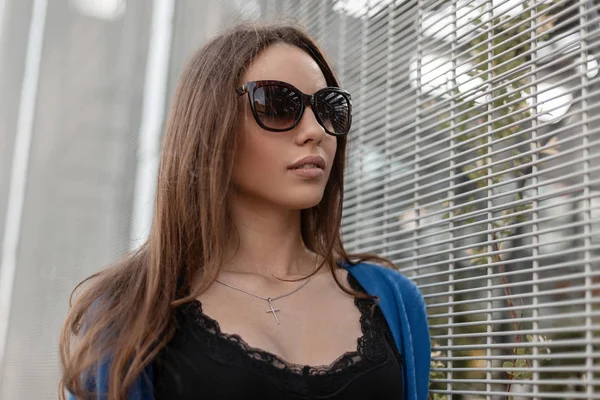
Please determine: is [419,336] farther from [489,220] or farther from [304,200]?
[304,200]

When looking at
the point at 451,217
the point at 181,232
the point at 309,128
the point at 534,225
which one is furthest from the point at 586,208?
the point at 181,232

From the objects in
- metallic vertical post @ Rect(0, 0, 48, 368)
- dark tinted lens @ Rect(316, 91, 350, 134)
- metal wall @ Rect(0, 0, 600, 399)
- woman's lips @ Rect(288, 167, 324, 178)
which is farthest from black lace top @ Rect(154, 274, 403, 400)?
metallic vertical post @ Rect(0, 0, 48, 368)

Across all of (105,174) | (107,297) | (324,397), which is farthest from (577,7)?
(105,174)

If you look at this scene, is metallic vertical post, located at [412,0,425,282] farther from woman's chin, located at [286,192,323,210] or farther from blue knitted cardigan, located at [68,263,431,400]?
woman's chin, located at [286,192,323,210]

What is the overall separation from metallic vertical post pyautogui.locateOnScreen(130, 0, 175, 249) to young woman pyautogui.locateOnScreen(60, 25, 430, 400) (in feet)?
5.71

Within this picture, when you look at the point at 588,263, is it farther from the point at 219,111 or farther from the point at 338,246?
the point at 219,111

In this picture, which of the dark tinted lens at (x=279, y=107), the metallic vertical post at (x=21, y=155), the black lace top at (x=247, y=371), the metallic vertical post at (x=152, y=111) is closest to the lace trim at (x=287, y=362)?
the black lace top at (x=247, y=371)

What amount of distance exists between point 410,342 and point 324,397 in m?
0.31

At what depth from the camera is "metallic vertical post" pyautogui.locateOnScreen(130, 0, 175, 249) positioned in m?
3.41

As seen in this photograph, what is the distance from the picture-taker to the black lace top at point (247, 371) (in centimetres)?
136

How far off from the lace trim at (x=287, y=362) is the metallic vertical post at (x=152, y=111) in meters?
1.99

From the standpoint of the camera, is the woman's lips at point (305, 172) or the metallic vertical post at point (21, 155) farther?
the metallic vertical post at point (21, 155)

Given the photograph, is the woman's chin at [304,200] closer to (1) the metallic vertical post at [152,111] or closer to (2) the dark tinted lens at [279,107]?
(2) the dark tinted lens at [279,107]

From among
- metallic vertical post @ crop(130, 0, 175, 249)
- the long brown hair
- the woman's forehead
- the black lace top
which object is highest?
metallic vertical post @ crop(130, 0, 175, 249)
